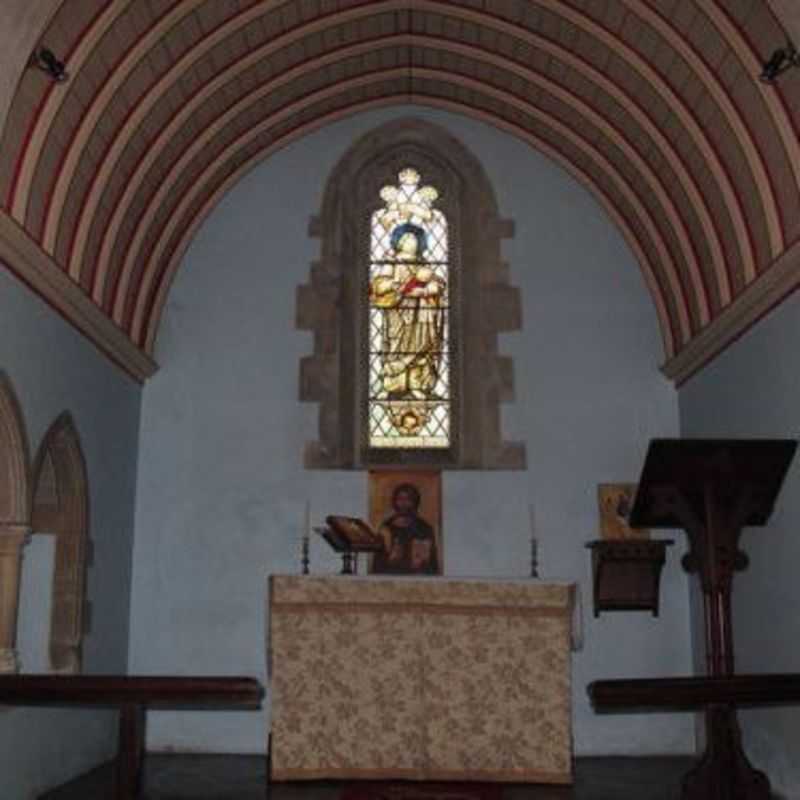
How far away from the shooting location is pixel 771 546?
6.84 m

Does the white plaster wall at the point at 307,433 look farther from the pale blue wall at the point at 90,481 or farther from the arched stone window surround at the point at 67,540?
the arched stone window surround at the point at 67,540

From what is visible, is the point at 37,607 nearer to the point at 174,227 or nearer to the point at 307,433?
the point at 307,433

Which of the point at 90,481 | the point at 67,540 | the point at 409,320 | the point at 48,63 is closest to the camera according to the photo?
the point at 48,63

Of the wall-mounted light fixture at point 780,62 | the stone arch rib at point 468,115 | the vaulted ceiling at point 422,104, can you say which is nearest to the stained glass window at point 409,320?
the stone arch rib at point 468,115

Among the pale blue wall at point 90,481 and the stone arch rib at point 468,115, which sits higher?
the stone arch rib at point 468,115

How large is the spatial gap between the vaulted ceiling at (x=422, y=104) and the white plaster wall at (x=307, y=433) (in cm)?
24

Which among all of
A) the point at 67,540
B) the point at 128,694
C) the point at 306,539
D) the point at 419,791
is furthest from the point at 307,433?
the point at 128,694

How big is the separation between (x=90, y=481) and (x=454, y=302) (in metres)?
3.20

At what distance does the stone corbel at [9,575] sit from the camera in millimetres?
6348

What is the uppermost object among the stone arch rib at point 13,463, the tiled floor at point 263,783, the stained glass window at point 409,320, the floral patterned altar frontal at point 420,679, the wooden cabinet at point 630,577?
the stained glass window at point 409,320

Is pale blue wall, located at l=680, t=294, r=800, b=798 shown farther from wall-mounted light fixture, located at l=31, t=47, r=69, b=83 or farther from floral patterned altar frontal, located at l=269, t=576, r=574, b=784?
wall-mounted light fixture, located at l=31, t=47, r=69, b=83

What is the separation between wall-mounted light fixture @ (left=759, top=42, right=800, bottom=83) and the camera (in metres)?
5.91

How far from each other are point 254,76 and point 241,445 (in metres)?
2.67

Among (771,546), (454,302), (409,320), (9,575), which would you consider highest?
(454,302)
